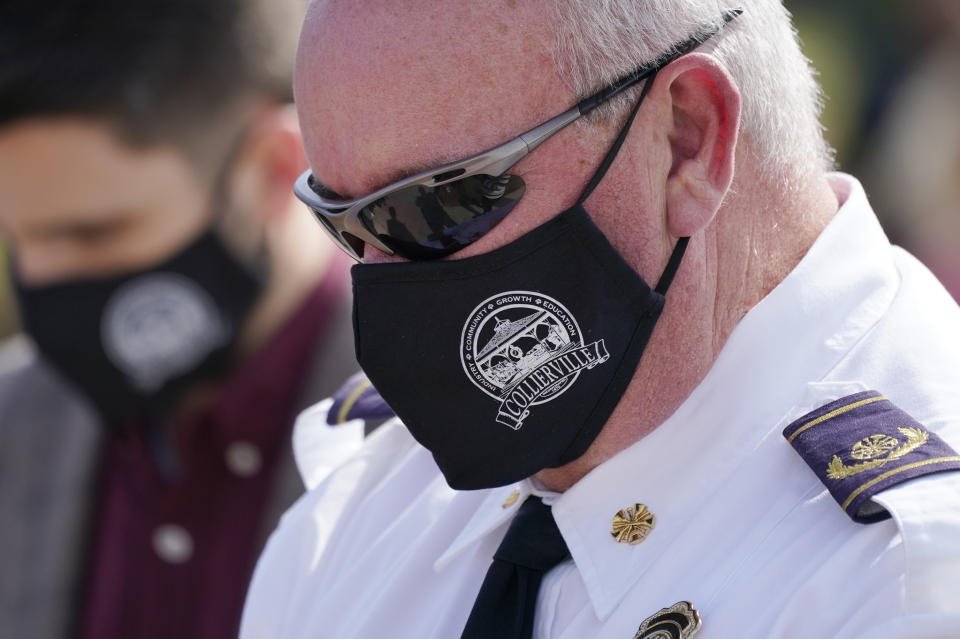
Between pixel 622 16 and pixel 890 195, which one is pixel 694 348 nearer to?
pixel 622 16

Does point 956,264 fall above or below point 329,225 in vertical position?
below

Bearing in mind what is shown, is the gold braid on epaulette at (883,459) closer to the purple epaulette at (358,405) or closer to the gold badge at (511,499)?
the gold badge at (511,499)

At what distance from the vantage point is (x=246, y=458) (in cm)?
376

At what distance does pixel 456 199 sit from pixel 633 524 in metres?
0.56

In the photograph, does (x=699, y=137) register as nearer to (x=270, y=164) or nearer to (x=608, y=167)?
(x=608, y=167)

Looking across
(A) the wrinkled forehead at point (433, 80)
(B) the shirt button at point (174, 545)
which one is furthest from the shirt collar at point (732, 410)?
(B) the shirt button at point (174, 545)

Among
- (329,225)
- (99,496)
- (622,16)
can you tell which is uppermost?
(622,16)

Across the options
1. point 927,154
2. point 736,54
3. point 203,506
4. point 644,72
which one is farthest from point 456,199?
point 927,154

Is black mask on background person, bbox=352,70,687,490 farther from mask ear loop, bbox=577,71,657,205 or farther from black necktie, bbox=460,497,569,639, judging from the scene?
black necktie, bbox=460,497,569,639

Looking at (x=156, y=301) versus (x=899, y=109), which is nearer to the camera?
(x=156, y=301)

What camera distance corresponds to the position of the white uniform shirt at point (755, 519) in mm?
1465

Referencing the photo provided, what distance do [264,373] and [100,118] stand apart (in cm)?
95

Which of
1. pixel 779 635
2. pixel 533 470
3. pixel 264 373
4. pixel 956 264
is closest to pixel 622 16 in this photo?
pixel 533 470

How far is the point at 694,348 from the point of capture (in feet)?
5.90
